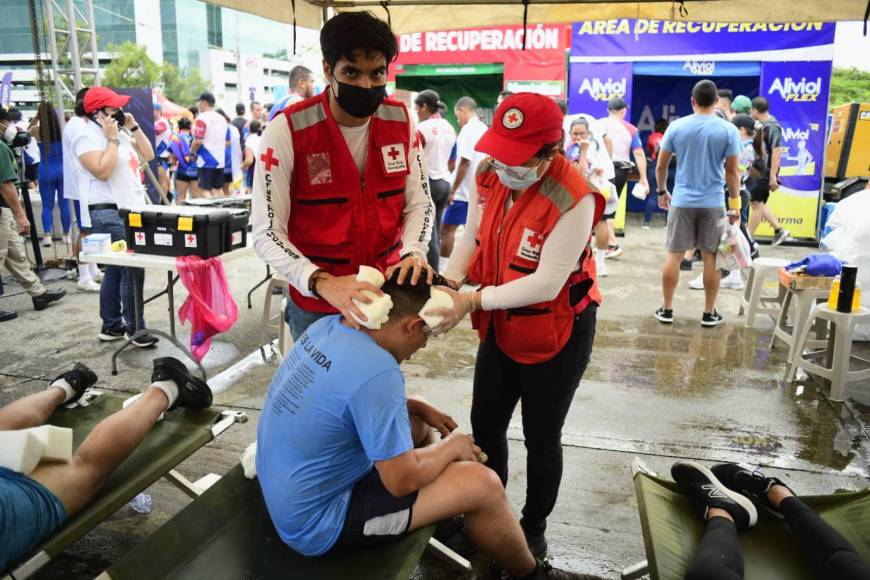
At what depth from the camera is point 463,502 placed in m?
2.00

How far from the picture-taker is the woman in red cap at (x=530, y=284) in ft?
6.97

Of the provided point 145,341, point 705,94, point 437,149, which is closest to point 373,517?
point 145,341

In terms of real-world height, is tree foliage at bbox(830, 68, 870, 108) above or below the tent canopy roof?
above

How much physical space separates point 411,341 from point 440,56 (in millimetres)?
10451

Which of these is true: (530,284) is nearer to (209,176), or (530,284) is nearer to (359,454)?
(359,454)

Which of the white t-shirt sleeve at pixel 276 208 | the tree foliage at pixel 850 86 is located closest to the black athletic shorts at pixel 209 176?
the white t-shirt sleeve at pixel 276 208

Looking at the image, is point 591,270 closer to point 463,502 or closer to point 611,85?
point 463,502

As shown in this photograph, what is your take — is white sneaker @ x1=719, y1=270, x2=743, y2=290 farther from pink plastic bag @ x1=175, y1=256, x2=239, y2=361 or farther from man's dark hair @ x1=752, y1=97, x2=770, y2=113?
pink plastic bag @ x1=175, y1=256, x2=239, y2=361

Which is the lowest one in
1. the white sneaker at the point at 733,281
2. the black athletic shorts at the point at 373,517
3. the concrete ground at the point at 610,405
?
the concrete ground at the point at 610,405

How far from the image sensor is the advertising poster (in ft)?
29.6

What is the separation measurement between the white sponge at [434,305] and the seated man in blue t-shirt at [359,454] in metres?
0.02

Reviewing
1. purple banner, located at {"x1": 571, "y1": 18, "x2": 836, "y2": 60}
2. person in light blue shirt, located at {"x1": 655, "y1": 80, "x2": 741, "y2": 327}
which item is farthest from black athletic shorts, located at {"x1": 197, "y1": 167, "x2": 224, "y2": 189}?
person in light blue shirt, located at {"x1": 655, "y1": 80, "x2": 741, "y2": 327}

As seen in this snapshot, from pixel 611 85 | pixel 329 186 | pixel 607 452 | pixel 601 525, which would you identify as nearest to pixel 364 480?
pixel 329 186

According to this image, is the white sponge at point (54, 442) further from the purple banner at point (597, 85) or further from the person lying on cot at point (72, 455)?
the purple banner at point (597, 85)
